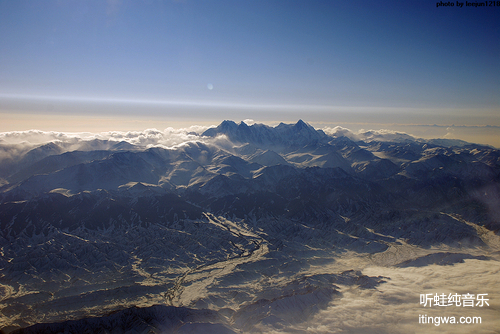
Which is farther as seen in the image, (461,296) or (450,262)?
(450,262)

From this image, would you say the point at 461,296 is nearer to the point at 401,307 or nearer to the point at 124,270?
the point at 401,307

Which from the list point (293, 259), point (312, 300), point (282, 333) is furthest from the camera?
point (293, 259)

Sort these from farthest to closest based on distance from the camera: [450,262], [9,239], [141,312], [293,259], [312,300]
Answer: [9,239] < [293,259] < [450,262] < [312,300] < [141,312]

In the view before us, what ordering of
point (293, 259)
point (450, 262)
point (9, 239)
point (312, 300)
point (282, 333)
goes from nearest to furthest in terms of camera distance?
point (282, 333) → point (312, 300) → point (450, 262) → point (293, 259) → point (9, 239)

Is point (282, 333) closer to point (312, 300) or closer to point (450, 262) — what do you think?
point (312, 300)

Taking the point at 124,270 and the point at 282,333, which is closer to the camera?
the point at 282,333

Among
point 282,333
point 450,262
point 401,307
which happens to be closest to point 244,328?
point 282,333

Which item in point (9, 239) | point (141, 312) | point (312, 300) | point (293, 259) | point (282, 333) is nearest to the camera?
point (282, 333)

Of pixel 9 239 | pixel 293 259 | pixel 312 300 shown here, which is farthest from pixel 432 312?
pixel 9 239

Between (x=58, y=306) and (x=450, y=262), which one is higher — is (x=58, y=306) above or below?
below
